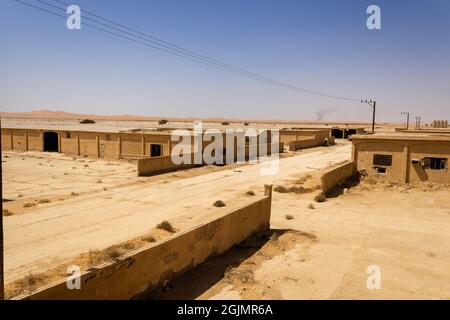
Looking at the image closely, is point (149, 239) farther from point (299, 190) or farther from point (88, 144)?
point (88, 144)

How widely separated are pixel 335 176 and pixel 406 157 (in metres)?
5.16

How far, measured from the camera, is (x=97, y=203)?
18.3 m

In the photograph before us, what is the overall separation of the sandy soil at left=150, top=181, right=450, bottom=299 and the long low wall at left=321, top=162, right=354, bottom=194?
2.52 m

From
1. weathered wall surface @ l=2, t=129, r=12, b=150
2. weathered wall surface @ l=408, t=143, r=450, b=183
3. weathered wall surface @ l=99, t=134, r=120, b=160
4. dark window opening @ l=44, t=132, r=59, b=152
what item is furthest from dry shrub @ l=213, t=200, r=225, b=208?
weathered wall surface @ l=2, t=129, r=12, b=150

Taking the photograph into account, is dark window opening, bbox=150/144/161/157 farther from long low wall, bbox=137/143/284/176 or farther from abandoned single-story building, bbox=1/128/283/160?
long low wall, bbox=137/143/284/176

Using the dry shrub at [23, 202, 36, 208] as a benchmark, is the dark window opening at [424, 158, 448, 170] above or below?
above

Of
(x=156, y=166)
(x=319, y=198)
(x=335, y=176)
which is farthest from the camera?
(x=156, y=166)

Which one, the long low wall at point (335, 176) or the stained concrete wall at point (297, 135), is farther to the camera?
the stained concrete wall at point (297, 135)

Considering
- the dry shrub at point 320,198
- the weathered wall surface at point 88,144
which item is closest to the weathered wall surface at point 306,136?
the weathered wall surface at point 88,144

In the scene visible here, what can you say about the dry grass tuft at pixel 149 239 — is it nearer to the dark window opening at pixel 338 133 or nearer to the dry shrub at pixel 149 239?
the dry shrub at pixel 149 239

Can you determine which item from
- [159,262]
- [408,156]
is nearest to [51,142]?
[408,156]

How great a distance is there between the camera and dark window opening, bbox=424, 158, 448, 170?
78.0ft

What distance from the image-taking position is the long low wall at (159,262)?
6785 mm

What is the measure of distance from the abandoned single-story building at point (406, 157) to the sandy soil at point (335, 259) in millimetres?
5589
